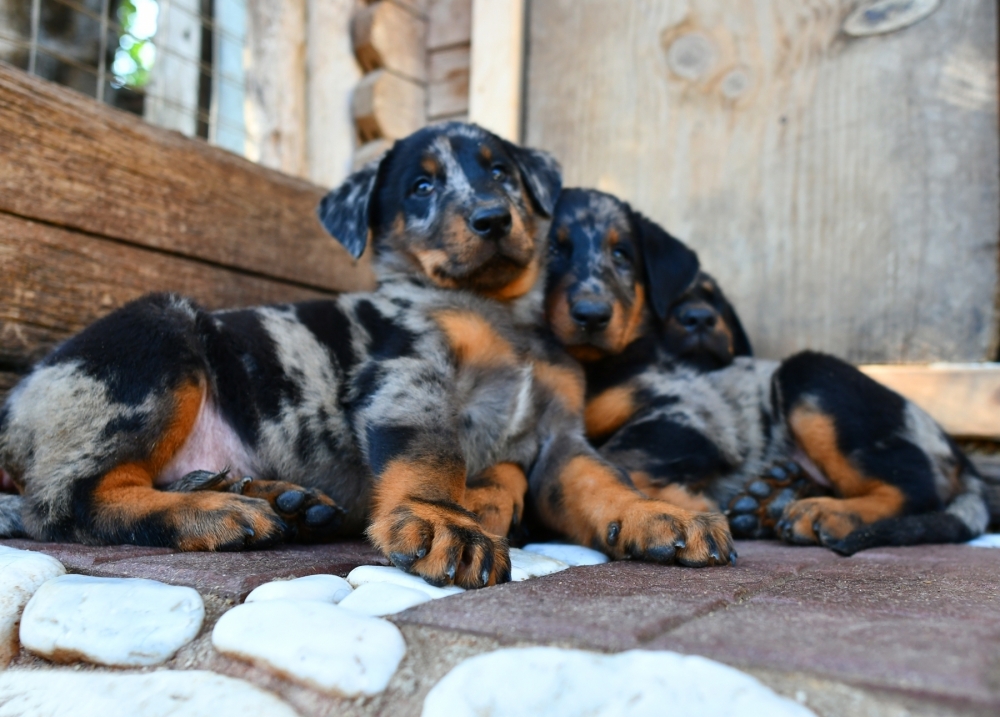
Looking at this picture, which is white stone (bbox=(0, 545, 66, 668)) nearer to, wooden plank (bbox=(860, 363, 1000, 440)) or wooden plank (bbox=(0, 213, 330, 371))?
wooden plank (bbox=(0, 213, 330, 371))

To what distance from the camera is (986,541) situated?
312 centimetres

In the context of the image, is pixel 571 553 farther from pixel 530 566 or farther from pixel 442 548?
pixel 442 548

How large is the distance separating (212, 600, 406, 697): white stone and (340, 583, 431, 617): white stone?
0.21 feet

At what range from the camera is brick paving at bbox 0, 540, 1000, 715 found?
1.14 meters

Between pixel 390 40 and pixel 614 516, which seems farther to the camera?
pixel 390 40

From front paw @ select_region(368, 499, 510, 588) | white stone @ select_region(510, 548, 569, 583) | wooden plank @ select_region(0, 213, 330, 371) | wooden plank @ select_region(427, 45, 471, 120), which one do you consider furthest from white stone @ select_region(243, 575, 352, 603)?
wooden plank @ select_region(427, 45, 471, 120)

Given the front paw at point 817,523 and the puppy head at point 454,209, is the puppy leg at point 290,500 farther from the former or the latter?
the front paw at point 817,523

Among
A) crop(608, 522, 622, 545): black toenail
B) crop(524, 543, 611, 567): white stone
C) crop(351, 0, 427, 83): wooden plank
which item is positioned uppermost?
crop(351, 0, 427, 83): wooden plank

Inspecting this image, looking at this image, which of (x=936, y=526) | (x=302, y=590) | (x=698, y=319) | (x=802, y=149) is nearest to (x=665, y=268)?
(x=698, y=319)

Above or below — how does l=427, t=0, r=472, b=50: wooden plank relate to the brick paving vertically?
above

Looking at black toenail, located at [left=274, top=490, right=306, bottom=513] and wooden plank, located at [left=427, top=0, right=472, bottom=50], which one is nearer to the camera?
black toenail, located at [left=274, top=490, right=306, bottom=513]

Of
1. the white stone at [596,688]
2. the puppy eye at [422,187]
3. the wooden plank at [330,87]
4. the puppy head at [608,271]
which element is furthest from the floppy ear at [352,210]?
the white stone at [596,688]

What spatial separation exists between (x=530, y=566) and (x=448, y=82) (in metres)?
3.48

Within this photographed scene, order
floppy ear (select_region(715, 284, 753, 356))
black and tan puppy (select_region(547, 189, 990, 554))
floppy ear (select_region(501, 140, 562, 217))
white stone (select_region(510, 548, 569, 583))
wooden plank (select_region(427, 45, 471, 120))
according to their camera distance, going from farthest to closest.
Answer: wooden plank (select_region(427, 45, 471, 120)) → floppy ear (select_region(715, 284, 753, 356)) → floppy ear (select_region(501, 140, 562, 217)) → black and tan puppy (select_region(547, 189, 990, 554)) → white stone (select_region(510, 548, 569, 583))
